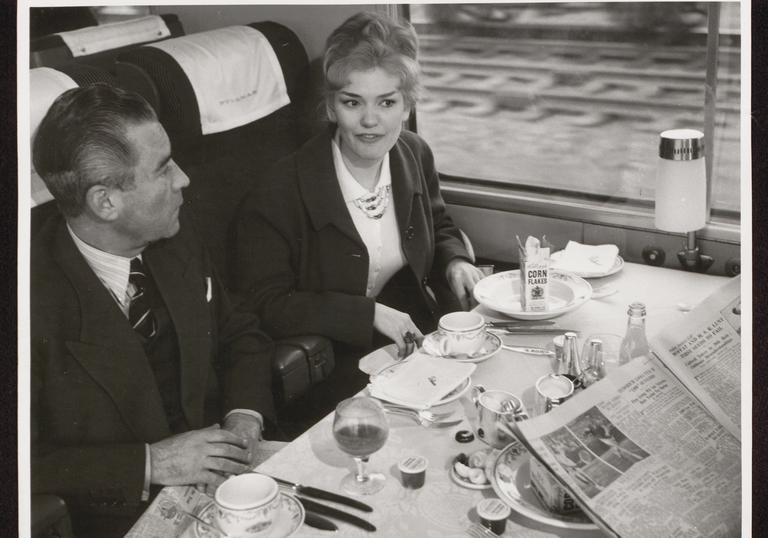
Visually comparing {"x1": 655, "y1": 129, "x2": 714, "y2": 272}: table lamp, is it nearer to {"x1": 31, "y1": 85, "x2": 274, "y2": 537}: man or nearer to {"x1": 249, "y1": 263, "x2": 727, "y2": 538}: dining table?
{"x1": 249, "y1": 263, "x2": 727, "y2": 538}: dining table

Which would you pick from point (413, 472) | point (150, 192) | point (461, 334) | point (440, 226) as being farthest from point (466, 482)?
point (440, 226)

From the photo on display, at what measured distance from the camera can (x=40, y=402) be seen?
4.84ft

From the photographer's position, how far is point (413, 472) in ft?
4.01

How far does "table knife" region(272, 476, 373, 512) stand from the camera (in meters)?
1.20

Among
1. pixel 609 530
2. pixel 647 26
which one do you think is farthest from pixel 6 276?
pixel 647 26

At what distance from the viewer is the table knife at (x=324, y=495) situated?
1.20 meters

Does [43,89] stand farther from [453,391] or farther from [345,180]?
[453,391]

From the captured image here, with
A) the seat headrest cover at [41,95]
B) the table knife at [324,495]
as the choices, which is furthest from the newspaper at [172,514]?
the seat headrest cover at [41,95]

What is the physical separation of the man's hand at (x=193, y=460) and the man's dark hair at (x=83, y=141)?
49 centimetres

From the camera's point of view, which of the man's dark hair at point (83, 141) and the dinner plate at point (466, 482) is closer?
the dinner plate at point (466, 482)

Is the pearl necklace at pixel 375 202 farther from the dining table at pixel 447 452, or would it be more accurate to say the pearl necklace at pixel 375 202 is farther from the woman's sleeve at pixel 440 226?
the dining table at pixel 447 452

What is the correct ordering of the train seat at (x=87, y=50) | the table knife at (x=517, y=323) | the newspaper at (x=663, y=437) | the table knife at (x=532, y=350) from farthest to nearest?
the train seat at (x=87, y=50) < the table knife at (x=517, y=323) < the table knife at (x=532, y=350) < the newspaper at (x=663, y=437)
